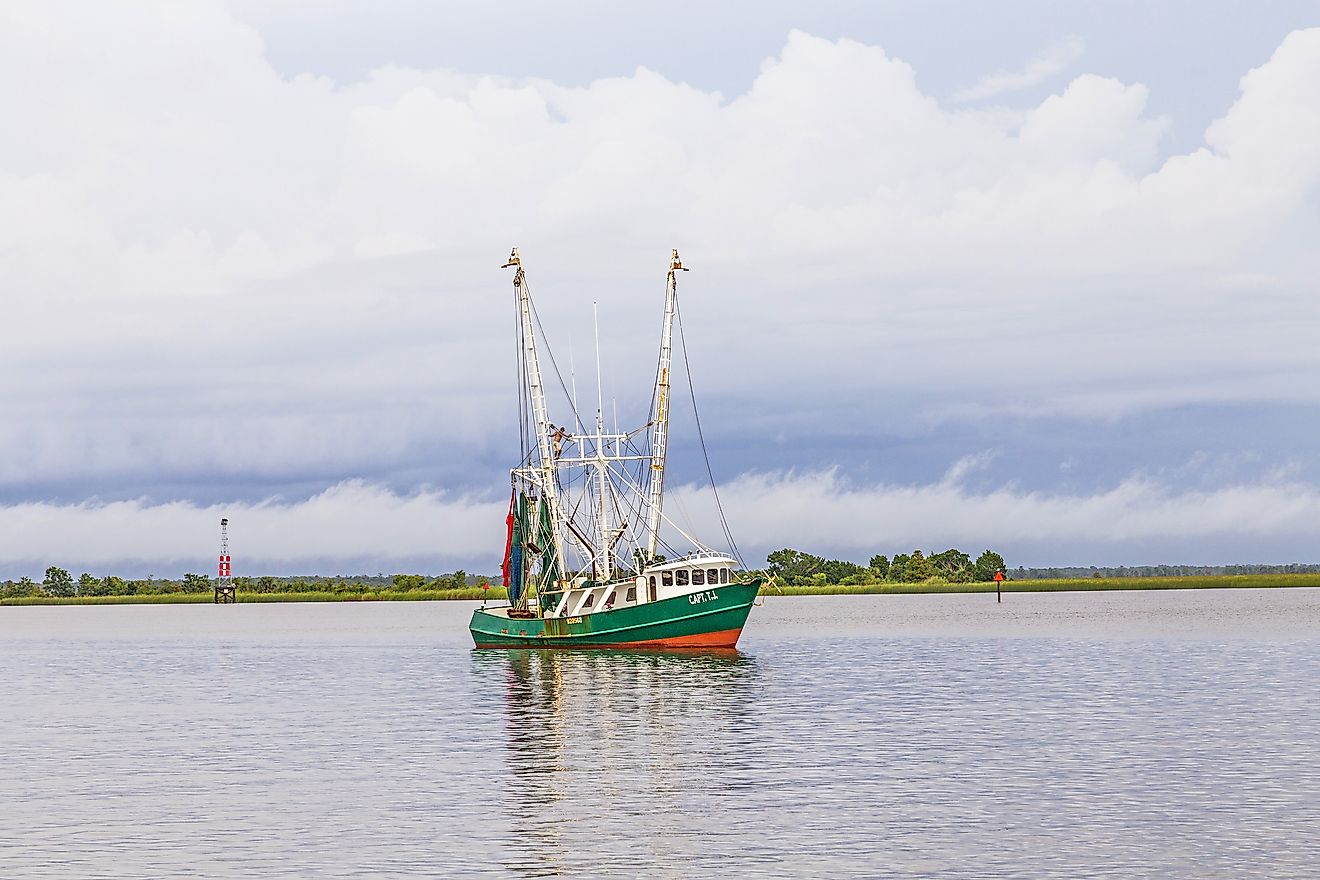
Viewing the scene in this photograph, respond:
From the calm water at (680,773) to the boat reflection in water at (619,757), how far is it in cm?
19

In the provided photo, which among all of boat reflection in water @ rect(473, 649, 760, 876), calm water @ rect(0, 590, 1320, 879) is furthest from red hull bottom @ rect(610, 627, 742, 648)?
calm water @ rect(0, 590, 1320, 879)

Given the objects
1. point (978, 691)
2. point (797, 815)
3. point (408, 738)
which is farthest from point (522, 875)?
point (978, 691)

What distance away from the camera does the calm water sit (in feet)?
123

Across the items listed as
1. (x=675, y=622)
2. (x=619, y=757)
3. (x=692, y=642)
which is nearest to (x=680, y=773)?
(x=619, y=757)

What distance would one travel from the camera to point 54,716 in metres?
83.3

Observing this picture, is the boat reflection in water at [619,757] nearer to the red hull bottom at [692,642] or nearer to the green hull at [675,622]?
the green hull at [675,622]

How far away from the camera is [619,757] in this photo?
57.3 meters

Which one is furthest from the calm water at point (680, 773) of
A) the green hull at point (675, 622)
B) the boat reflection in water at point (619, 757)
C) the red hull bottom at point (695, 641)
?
the red hull bottom at point (695, 641)

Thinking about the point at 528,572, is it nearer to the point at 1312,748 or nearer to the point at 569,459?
the point at 569,459

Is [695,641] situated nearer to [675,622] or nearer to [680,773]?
[675,622]

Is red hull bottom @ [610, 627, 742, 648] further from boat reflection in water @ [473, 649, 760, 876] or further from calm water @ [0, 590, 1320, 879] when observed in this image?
calm water @ [0, 590, 1320, 879]

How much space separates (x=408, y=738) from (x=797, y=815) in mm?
27305

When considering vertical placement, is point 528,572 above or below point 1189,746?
above

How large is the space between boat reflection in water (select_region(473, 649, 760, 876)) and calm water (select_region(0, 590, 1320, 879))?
190 millimetres
